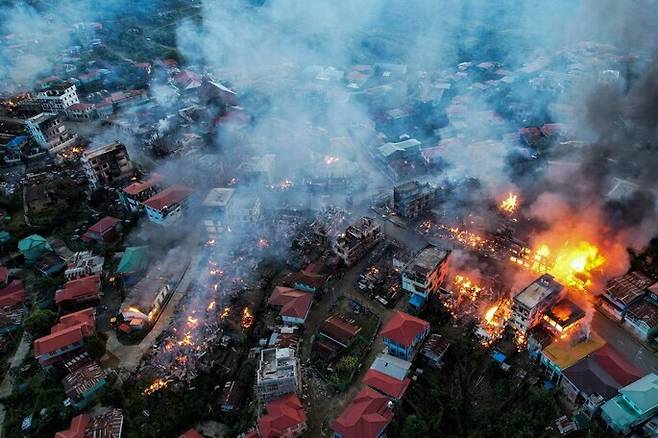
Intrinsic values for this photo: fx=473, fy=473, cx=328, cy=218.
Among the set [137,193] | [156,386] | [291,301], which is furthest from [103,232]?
[291,301]

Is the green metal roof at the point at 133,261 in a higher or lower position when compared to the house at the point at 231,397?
higher

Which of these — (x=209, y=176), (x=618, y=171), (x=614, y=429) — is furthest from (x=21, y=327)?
(x=618, y=171)

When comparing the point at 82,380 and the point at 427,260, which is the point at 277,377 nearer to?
the point at 82,380

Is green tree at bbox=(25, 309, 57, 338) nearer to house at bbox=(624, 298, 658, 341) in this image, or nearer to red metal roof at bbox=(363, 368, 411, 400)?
red metal roof at bbox=(363, 368, 411, 400)

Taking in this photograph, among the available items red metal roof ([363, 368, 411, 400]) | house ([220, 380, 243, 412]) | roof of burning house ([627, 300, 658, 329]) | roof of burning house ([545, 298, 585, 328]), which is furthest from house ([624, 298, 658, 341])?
house ([220, 380, 243, 412])

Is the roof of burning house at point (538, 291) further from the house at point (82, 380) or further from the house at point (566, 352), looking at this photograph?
the house at point (82, 380)

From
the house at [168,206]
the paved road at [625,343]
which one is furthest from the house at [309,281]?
the paved road at [625,343]

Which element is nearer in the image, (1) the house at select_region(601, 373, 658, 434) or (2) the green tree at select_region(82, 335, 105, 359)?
(1) the house at select_region(601, 373, 658, 434)
